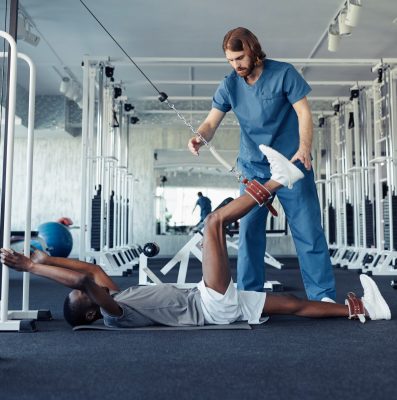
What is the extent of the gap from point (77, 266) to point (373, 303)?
1384 millimetres

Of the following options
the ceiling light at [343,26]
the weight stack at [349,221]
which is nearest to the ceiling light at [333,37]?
the ceiling light at [343,26]

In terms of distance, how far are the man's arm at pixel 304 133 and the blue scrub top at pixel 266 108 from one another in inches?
1.8

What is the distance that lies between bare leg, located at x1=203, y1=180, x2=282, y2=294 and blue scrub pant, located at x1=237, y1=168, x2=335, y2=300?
0.50 meters

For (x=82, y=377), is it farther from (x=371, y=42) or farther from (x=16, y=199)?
(x=16, y=199)

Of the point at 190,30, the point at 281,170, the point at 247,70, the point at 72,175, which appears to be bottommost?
the point at 281,170

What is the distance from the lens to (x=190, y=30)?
6430 millimetres

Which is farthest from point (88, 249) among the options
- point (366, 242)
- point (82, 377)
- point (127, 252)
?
point (82, 377)

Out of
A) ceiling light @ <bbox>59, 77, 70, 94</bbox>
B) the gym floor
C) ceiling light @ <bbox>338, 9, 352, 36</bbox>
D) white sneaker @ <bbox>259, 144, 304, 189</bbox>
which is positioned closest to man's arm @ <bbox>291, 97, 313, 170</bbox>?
white sneaker @ <bbox>259, 144, 304, 189</bbox>

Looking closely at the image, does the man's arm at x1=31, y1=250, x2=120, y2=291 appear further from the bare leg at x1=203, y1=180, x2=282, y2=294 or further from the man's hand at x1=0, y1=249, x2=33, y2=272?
the bare leg at x1=203, y1=180, x2=282, y2=294

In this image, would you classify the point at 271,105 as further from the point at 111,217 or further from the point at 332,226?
the point at 332,226

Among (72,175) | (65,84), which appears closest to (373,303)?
(65,84)

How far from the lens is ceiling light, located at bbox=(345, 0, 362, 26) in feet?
16.4

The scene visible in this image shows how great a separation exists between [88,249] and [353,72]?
4967mm

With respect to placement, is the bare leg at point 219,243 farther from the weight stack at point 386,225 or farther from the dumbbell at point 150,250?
the weight stack at point 386,225
